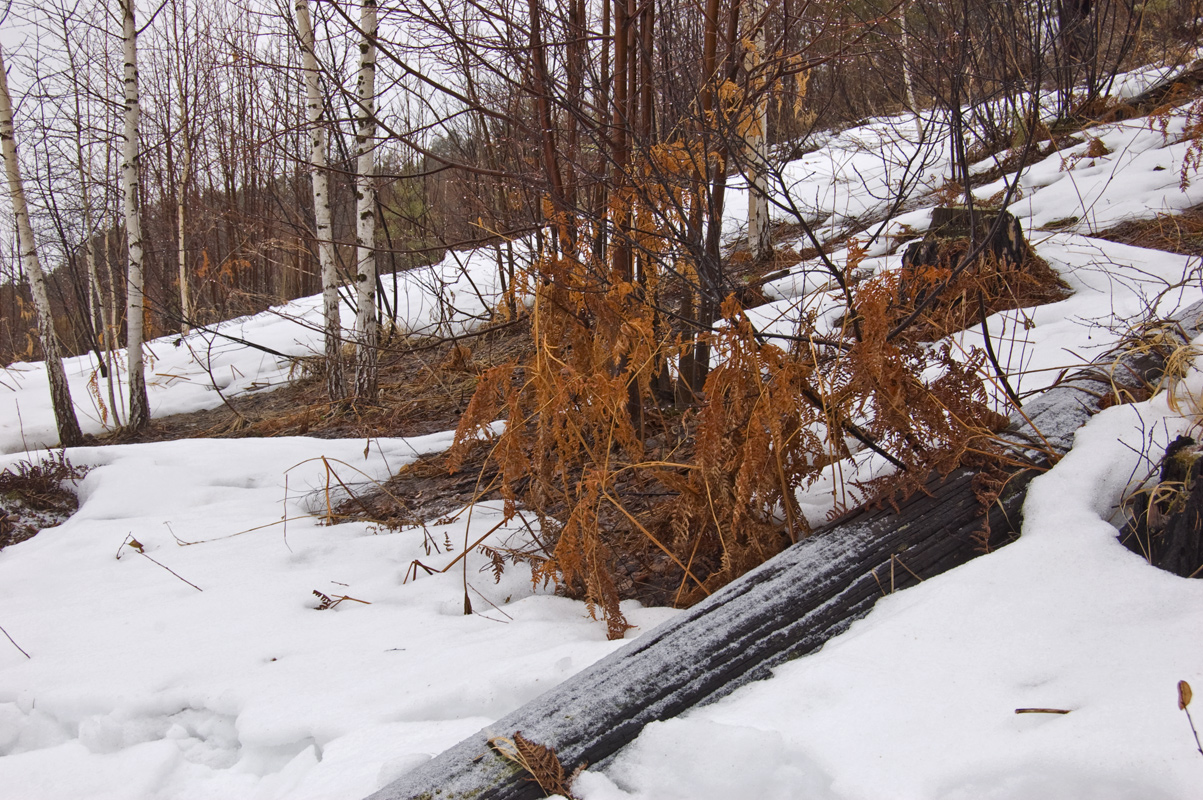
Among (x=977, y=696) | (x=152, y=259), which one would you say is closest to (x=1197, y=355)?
(x=977, y=696)

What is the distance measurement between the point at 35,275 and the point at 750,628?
23.3ft

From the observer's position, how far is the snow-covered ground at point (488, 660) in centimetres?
125

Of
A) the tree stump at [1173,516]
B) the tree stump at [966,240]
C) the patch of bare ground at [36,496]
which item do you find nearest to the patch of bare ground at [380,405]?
the patch of bare ground at [36,496]

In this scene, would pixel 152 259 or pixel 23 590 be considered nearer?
pixel 23 590

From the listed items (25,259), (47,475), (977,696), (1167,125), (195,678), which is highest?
(1167,125)

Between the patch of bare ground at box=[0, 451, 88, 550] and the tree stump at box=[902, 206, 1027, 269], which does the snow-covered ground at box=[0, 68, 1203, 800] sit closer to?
the patch of bare ground at box=[0, 451, 88, 550]

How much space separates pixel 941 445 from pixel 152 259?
43.6ft

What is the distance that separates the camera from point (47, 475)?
3.86m

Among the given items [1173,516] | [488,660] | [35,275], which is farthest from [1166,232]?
[35,275]

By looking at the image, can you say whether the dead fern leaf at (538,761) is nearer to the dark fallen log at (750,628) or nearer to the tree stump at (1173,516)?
the dark fallen log at (750,628)

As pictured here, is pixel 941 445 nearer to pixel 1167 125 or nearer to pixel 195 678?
pixel 195 678

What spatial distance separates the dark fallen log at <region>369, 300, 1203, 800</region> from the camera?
145cm

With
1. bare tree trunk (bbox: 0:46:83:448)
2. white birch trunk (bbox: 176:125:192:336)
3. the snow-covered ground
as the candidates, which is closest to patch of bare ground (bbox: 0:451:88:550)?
the snow-covered ground

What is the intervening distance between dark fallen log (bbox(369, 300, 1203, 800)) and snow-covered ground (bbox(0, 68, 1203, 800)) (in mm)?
61
